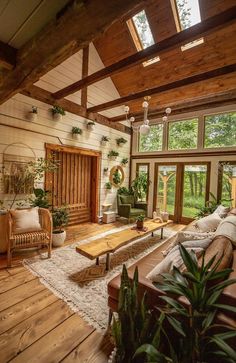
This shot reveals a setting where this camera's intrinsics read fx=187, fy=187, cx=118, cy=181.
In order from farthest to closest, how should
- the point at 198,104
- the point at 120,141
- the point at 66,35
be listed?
1. the point at 120,141
2. the point at 198,104
3. the point at 66,35

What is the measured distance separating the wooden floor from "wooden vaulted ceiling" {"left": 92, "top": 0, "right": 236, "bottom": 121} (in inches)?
160

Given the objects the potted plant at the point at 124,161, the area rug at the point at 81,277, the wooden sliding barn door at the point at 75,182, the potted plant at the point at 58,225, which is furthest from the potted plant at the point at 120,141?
the area rug at the point at 81,277

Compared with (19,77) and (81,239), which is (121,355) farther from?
(81,239)

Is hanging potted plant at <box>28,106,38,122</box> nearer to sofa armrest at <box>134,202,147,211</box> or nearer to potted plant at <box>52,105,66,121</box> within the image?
potted plant at <box>52,105,66,121</box>

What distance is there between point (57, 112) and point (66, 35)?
2.94m

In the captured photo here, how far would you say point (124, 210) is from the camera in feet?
17.7

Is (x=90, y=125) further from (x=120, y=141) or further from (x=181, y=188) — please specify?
(x=181, y=188)

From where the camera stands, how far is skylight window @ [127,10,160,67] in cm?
452

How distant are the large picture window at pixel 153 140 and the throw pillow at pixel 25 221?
434cm

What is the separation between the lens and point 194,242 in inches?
71.6

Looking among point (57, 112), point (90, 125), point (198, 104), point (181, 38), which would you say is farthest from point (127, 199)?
point (181, 38)

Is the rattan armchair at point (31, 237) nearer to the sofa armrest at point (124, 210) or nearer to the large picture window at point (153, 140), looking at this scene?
the sofa armrest at point (124, 210)

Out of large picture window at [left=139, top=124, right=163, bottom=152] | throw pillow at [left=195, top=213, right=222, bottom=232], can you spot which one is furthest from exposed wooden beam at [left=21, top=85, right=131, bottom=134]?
throw pillow at [left=195, top=213, right=222, bottom=232]

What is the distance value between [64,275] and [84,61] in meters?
4.92
